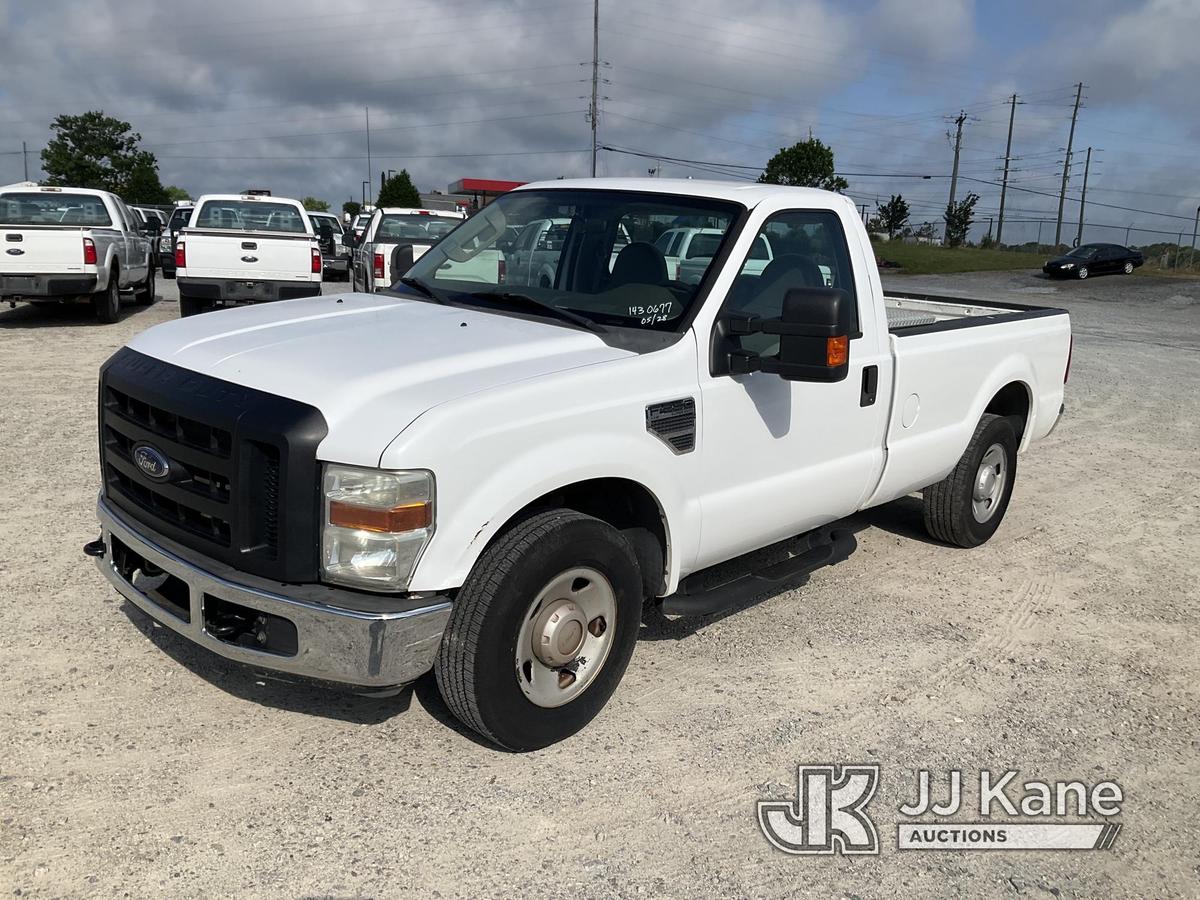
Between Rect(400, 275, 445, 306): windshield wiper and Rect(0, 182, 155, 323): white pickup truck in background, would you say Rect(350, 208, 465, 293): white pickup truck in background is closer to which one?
Rect(0, 182, 155, 323): white pickup truck in background

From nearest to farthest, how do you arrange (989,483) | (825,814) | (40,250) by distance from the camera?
(825,814) → (989,483) → (40,250)

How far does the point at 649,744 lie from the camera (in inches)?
147

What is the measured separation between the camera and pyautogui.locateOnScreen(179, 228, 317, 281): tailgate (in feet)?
45.0

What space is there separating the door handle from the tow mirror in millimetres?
918

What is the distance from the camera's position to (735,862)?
10.2 ft

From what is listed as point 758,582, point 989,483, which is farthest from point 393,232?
point 758,582

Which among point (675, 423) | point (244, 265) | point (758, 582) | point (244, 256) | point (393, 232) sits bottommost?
point (758, 582)

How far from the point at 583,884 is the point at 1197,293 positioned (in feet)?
117

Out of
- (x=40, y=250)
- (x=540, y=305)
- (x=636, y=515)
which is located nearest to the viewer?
(x=636, y=515)

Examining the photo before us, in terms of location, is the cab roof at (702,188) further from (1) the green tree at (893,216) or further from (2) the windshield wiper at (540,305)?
(1) the green tree at (893,216)


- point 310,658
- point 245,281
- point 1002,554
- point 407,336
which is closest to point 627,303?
point 407,336

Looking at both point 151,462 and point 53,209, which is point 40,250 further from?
point 151,462

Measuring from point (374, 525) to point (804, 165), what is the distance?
5829cm

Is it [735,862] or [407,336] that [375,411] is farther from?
[735,862]
